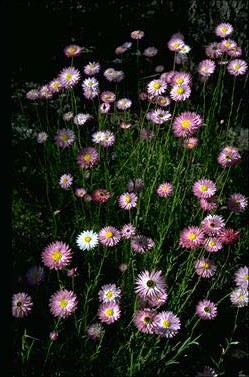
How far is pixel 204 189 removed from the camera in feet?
5.87

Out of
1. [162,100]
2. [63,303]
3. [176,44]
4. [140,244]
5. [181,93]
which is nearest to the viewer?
[63,303]

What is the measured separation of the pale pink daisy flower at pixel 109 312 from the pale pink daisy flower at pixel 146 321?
3.8 inches

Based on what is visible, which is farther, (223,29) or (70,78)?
(223,29)

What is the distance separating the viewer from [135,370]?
1426mm

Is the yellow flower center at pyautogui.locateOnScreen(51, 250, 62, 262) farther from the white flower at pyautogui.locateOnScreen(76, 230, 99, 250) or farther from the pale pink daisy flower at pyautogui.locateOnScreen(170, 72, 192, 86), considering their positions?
the pale pink daisy flower at pyautogui.locateOnScreen(170, 72, 192, 86)

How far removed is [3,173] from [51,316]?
1.15 meters

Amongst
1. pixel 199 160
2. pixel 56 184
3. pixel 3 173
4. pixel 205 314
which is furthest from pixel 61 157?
pixel 3 173

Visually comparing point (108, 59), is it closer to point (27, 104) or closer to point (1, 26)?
point (27, 104)

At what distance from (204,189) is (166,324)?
1.85 feet

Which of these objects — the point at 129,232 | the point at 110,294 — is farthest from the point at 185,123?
the point at 110,294

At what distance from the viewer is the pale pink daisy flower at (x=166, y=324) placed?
138cm

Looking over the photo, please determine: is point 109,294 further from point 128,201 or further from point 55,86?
point 55,86

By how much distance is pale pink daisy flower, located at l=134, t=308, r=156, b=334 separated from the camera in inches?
52.9

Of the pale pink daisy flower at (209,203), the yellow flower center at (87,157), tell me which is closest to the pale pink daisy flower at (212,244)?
the pale pink daisy flower at (209,203)
